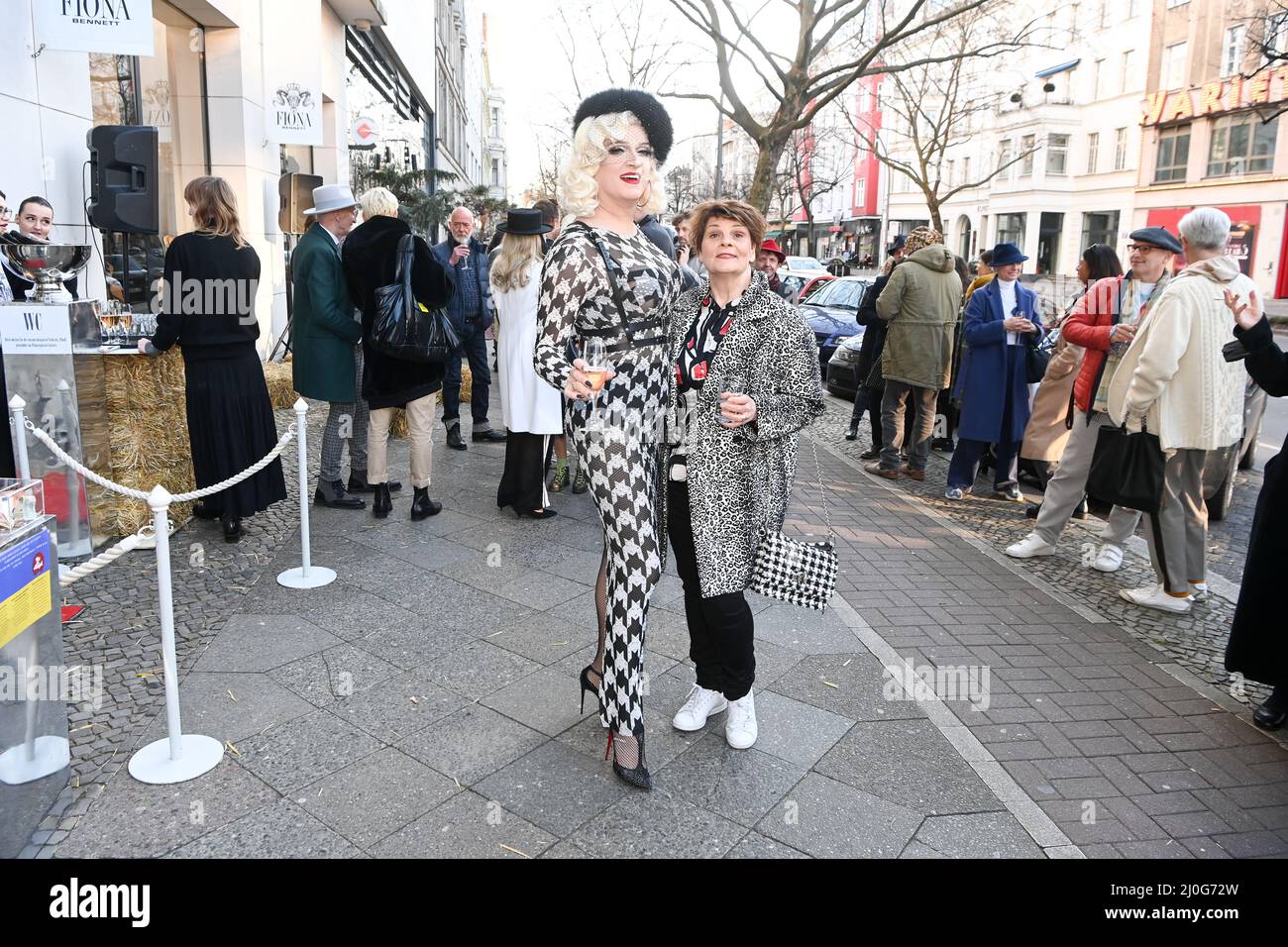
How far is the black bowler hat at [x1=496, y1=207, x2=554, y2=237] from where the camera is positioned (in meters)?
6.38

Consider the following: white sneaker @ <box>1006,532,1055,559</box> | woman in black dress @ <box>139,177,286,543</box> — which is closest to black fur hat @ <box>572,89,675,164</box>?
woman in black dress @ <box>139,177,286,543</box>

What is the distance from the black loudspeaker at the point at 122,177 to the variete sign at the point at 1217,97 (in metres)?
36.6

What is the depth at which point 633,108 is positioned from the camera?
316 cm

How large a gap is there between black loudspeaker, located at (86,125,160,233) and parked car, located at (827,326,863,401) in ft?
26.1

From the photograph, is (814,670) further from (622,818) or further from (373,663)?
(373,663)

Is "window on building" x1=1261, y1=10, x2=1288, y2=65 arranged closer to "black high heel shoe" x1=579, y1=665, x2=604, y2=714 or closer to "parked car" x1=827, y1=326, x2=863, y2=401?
"parked car" x1=827, y1=326, x2=863, y2=401

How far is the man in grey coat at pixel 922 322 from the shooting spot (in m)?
8.04

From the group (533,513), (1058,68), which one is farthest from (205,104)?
(1058,68)

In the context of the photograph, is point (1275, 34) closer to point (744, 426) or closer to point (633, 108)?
point (633, 108)

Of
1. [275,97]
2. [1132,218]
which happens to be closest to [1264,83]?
[1132,218]

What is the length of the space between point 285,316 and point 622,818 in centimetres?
1253

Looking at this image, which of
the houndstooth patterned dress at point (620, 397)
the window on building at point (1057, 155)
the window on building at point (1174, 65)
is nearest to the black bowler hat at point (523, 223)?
the houndstooth patterned dress at point (620, 397)

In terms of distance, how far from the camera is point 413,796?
123 inches

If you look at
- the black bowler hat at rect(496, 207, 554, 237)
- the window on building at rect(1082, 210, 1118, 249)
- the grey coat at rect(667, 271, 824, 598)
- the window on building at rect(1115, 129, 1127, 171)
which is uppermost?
the window on building at rect(1115, 129, 1127, 171)
